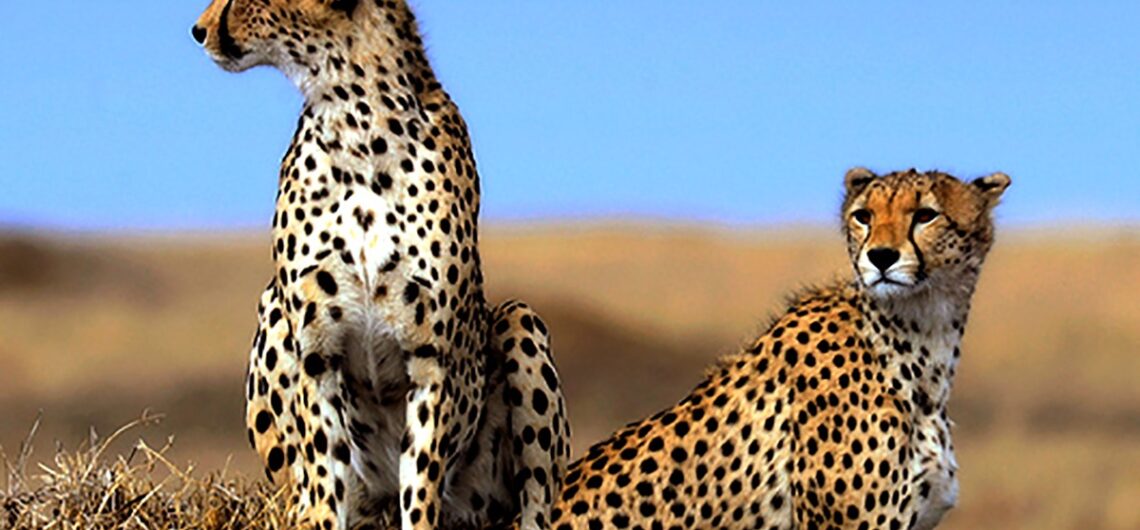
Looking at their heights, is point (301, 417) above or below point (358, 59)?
below

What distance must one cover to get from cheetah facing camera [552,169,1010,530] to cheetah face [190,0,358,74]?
118 centimetres

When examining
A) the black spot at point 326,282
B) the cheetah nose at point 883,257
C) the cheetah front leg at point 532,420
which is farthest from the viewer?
the cheetah front leg at point 532,420

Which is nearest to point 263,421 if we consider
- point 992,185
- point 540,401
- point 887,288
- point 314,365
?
point 314,365

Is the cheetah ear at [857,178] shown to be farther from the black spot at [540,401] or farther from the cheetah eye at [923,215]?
the black spot at [540,401]

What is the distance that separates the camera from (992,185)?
487 cm

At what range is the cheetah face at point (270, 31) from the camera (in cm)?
445

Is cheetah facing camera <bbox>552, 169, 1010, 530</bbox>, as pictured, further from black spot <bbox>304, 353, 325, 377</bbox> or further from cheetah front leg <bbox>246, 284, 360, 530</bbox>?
black spot <bbox>304, 353, 325, 377</bbox>

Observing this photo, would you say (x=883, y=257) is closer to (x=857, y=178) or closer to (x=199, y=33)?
(x=857, y=178)

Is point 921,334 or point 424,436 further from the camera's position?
point 921,334

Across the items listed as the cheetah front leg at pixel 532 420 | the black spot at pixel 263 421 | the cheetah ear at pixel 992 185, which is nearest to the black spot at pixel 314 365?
the black spot at pixel 263 421

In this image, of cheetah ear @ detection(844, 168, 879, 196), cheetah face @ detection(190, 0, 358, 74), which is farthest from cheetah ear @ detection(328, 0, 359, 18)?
cheetah ear @ detection(844, 168, 879, 196)

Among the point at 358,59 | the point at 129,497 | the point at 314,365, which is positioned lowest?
the point at 129,497

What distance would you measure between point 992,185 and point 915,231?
14.2 inches

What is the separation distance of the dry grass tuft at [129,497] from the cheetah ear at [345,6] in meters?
1.11
